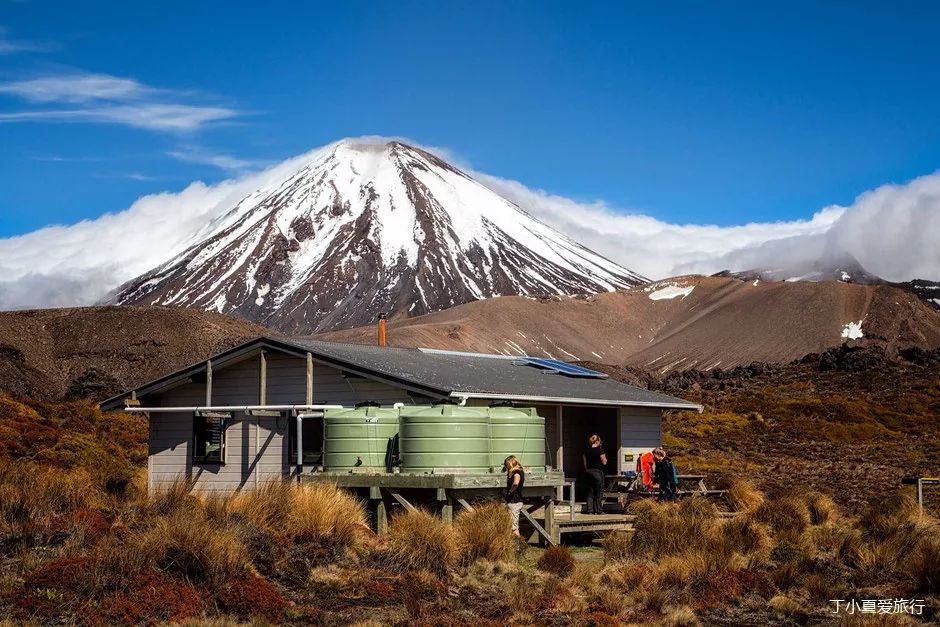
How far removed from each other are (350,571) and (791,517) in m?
8.61

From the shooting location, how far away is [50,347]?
57.8 m

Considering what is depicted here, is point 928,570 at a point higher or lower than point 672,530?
lower

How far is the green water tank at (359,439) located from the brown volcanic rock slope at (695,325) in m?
81.5

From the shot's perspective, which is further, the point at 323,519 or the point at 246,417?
the point at 246,417

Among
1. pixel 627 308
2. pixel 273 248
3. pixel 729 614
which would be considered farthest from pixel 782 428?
pixel 273 248

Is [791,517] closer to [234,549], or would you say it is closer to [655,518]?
[655,518]

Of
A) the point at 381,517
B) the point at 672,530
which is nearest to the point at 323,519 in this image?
the point at 381,517

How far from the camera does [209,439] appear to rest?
22266mm

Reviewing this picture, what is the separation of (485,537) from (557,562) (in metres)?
0.95

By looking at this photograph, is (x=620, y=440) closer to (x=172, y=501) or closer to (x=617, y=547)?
(x=617, y=547)

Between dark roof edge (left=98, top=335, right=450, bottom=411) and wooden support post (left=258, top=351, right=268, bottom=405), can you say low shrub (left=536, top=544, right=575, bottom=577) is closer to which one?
dark roof edge (left=98, top=335, right=450, bottom=411)

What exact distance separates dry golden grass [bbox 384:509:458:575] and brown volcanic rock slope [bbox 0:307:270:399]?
3665 centimetres

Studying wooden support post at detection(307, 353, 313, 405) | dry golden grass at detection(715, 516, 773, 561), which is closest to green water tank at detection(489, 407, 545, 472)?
dry golden grass at detection(715, 516, 773, 561)

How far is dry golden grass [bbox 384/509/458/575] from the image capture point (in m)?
13.8
